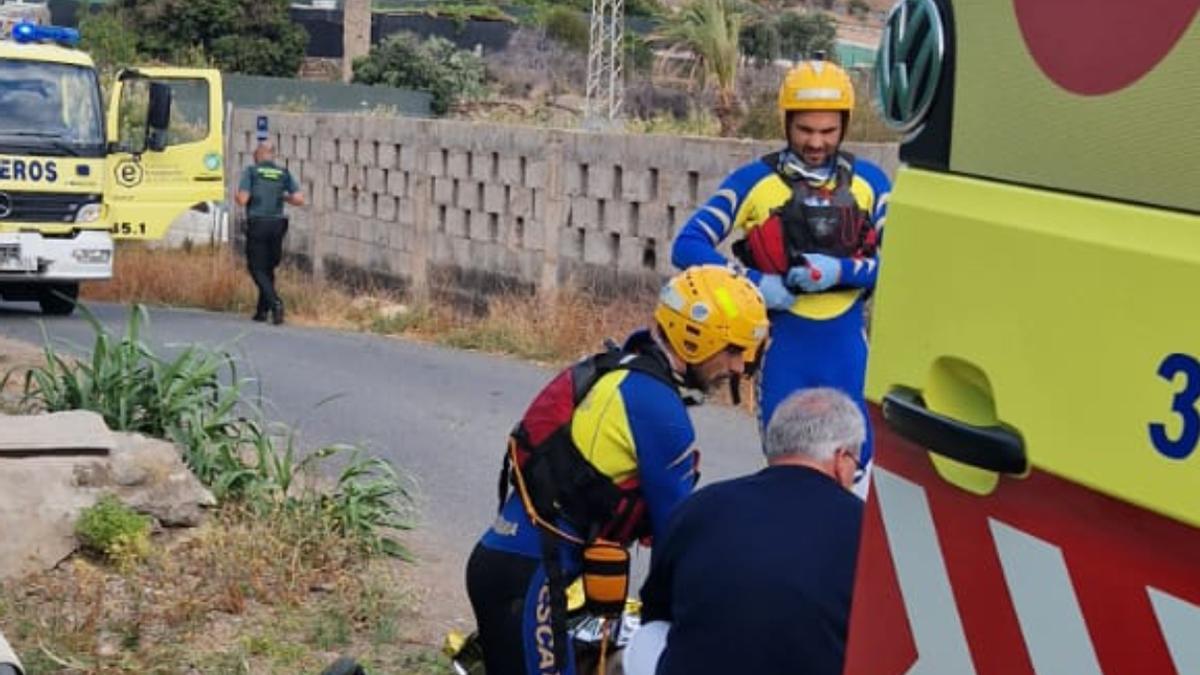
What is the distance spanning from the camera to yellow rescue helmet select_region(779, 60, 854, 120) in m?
6.23

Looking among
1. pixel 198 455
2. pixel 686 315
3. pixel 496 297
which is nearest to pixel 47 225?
pixel 496 297

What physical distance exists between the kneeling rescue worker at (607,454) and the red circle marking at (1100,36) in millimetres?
2621

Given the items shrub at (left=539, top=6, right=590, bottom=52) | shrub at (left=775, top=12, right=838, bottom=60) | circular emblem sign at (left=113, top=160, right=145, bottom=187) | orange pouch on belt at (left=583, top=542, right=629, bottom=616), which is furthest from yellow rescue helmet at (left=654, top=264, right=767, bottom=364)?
shrub at (left=539, top=6, right=590, bottom=52)

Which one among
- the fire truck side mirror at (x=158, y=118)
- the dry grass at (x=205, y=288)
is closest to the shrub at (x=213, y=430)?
the fire truck side mirror at (x=158, y=118)

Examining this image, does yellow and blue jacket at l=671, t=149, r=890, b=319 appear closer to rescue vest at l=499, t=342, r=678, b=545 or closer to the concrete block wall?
rescue vest at l=499, t=342, r=678, b=545

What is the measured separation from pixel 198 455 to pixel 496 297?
10788mm

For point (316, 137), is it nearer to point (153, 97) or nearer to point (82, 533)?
point (153, 97)

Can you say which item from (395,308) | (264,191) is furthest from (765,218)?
(395,308)

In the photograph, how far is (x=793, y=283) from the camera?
6355 millimetres

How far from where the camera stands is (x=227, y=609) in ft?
22.4

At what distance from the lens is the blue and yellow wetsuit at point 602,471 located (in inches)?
182

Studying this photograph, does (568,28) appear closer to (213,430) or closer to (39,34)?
(39,34)

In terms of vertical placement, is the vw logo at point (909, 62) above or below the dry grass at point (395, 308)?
above

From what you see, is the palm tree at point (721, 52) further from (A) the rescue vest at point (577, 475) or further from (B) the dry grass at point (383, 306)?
(A) the rescue vest at point (577, 475)
